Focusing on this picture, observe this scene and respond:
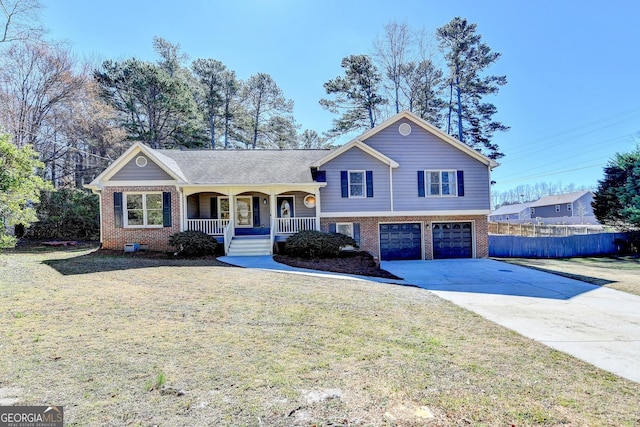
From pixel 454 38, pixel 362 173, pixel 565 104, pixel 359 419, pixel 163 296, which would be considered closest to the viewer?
pixel 359 419

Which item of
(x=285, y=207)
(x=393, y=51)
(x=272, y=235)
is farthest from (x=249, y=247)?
(x=393, y=51)

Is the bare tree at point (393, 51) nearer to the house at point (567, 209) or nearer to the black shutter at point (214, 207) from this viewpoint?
the black shutter at point (214, 207)

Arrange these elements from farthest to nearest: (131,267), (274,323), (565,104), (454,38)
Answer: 1. (565,104)
2. (454,38)
3. (131,267)
4. (274,323)

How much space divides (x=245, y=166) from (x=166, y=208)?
4558mm

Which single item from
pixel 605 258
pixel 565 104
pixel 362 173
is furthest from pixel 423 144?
pixel 565 104

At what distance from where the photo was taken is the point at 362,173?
16.3 meters

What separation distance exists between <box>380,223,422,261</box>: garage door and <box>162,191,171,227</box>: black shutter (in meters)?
10.3

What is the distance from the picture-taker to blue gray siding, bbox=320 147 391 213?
52.6 ft

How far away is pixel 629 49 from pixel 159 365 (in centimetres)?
3375

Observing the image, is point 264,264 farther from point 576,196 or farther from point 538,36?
point 576,196

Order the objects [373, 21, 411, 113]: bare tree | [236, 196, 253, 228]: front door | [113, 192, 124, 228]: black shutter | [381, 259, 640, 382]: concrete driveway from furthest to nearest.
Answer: [373, 21, 411, 113]: bare tree
[236, 196, 253, 228]: front door
[113, 192, 124, 228]: black shutter
[381, 259, 640, 382]: concrete driveway

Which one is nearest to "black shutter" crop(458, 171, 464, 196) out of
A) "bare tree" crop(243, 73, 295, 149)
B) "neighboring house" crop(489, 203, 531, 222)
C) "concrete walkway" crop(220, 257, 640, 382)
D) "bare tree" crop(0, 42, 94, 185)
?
"concrete walkway" crop(220, 257, 640, 382)

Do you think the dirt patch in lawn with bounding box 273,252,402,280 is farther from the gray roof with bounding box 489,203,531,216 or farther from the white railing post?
the gray roof with bounding box 489,203,531,216

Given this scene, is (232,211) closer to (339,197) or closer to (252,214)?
(252,214)
